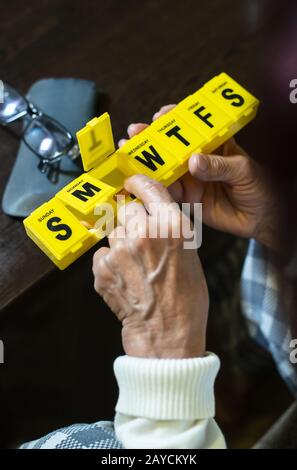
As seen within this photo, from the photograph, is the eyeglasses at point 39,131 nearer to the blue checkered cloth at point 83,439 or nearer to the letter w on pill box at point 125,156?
the letter w on pill box at point 125,156

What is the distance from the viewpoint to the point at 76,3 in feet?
3.10

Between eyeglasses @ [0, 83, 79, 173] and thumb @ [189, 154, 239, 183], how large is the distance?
0.61 feet

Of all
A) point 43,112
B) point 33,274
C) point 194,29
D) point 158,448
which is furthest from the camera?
point 194,29

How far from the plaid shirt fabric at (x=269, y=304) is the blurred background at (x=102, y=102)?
0.10 m

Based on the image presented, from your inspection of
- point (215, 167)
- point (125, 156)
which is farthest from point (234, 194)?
point (125, 156)

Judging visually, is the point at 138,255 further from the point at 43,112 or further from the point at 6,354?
the point at 6,354

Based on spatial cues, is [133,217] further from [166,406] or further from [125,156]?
[166,406]

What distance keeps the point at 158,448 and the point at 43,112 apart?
502 millimetres

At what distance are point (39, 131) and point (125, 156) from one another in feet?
0.58

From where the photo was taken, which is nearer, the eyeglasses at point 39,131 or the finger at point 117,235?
the finger at point 117,235

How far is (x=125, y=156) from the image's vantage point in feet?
2.26

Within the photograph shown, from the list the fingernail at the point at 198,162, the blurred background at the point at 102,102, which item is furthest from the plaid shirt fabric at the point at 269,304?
the fingernail at the point at 198,162

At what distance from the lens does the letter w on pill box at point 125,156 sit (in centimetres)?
65
